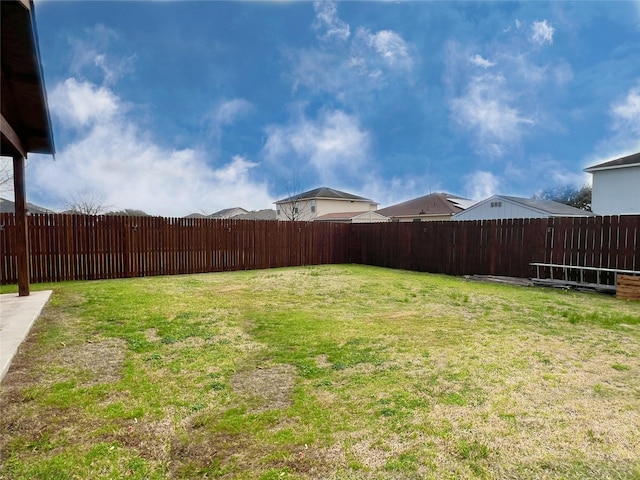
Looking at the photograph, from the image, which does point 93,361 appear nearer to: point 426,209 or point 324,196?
point 426,209

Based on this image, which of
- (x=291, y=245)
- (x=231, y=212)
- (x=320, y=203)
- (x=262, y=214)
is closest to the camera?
(x=291, y=245)

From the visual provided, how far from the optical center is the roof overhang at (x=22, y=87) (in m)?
4.38

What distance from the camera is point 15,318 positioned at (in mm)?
5754

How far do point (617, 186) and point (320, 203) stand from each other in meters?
23.0

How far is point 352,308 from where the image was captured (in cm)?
705

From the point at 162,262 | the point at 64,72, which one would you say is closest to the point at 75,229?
the point at 162,262

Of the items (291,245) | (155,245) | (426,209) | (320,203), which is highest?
(320,203)

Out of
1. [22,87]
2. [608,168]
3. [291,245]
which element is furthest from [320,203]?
[22,87]

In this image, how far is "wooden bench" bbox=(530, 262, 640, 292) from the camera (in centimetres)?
902

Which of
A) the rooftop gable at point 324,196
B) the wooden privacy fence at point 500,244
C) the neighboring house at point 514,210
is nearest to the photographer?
the wooden privacy fence at point 500,244

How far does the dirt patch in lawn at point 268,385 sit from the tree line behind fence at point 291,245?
358 inches

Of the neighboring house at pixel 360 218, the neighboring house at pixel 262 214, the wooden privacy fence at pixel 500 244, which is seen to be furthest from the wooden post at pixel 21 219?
the neighboring house at pixel 262 214

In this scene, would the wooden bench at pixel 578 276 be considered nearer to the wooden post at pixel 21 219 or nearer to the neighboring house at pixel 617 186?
the neighboring house at pixel 617 186

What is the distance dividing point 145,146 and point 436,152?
20.9m
